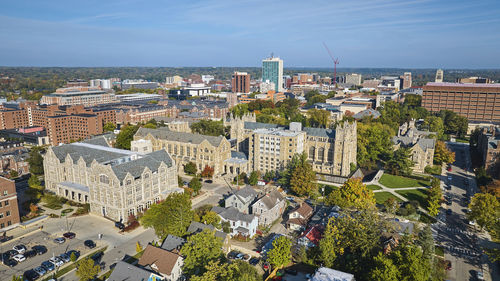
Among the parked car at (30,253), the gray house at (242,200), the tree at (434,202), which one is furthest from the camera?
the tree at (434,202)

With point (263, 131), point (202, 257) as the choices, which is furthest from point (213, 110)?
point (202, 257)

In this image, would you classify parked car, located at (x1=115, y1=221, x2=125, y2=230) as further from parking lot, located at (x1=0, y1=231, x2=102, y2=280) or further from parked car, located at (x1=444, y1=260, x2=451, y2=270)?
parked car, located at (x1=444, y1=260, x2=451, y2=270)

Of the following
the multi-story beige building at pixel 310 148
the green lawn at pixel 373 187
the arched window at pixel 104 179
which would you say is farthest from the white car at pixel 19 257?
the green lawn at pixel 373 187

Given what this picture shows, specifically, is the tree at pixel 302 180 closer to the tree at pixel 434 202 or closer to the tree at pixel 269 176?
the tree at pixel 269 176

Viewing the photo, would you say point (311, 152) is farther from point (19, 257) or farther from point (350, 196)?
point (19, 257)

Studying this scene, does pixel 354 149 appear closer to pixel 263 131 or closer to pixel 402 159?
pixel 402 159

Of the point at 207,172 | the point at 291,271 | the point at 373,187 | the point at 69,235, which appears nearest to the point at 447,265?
the point at 291,271
